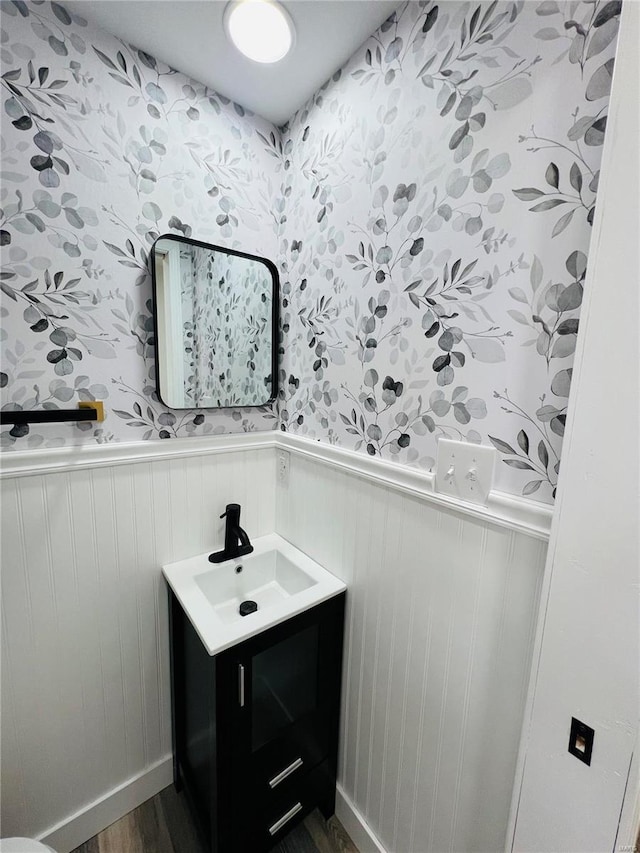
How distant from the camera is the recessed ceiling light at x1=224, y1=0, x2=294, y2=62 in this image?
2.96 ft

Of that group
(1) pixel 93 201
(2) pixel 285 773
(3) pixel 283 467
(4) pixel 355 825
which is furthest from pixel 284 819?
(1) pixel 93 201

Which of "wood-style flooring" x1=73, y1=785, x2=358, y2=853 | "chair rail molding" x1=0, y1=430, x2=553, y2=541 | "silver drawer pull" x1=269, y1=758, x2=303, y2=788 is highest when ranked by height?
"chair rail molding" x1=0, y1=430, x2=553, y2=541

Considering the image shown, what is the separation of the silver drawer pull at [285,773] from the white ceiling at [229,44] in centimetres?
219

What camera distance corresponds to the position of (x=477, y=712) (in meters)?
0.84

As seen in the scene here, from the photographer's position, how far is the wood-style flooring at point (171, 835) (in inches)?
45.9

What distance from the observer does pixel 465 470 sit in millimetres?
826

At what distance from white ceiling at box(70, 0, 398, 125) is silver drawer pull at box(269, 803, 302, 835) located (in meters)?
2.35

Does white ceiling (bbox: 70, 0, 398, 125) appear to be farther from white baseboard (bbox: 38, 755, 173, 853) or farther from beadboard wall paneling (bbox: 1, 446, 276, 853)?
white baseboard (bbox: 38, 755, 173, 853)

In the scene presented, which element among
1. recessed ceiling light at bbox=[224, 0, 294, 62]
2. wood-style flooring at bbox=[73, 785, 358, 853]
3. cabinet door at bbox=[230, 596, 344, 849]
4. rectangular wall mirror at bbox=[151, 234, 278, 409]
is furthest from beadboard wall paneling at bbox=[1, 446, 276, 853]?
recessed ceiling light at bbox=[224, 0, 294, 62]

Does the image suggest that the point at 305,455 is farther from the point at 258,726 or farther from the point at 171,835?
the point at 171,835

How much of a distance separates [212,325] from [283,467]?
612mm

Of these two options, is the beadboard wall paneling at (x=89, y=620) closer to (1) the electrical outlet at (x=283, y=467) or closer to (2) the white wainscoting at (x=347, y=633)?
(2) the white wainscoting at (x=347, y=633)

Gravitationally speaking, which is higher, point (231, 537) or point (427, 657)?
point (231, 537)

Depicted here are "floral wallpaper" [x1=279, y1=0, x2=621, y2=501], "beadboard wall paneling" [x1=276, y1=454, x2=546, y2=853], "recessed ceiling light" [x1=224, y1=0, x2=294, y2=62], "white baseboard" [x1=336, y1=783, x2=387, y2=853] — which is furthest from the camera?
"white baseboard" [x1=336, y1=783, x2=387, y2=853]
